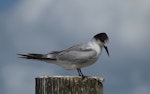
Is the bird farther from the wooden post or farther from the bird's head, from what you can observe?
the wooden post

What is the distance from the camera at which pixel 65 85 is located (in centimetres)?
684

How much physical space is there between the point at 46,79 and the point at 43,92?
0.23 m

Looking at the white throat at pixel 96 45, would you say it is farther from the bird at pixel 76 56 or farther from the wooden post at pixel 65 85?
the wooden post at pixel 65 85

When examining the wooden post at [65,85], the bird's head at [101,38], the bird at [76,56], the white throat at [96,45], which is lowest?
the wooden post at [65,85]

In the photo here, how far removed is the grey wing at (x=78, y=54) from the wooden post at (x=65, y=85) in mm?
3500

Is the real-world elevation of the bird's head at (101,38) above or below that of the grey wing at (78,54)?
above

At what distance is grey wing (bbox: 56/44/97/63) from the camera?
10.7 meters

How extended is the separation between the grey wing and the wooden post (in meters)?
3.50

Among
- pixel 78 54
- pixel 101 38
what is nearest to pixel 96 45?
pixel 101 38

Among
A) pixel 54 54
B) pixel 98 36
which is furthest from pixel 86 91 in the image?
pixel 98 36

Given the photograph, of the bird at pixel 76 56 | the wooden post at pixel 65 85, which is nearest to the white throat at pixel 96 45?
the bird at pixel 76 56

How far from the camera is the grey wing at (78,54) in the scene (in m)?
10.7

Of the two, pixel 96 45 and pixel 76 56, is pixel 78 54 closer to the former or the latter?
pixel 76 56

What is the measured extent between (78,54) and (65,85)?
3.96 meters
